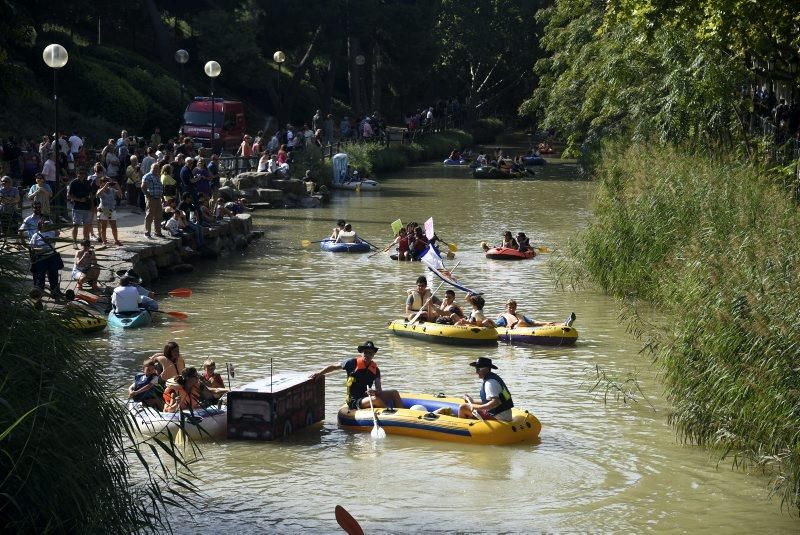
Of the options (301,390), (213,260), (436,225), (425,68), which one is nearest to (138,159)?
(213,260)

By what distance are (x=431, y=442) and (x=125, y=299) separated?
25.8 feet

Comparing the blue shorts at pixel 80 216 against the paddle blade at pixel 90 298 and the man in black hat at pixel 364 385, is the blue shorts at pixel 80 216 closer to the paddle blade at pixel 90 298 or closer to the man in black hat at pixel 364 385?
the paddle blade at pixel 90 298

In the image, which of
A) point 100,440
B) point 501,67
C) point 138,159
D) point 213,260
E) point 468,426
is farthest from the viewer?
point 501,67

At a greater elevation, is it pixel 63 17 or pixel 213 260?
pixel 63 17

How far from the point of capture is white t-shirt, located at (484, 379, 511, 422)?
14773 mm

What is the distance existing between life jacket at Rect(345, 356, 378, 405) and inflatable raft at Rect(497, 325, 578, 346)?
4930 mm

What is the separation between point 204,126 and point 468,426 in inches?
1172

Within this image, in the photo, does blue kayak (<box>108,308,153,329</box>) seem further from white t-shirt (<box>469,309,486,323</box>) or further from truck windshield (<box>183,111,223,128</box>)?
truck windshield (<box>183,111,223,128</box>)

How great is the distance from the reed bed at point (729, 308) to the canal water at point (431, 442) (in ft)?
2.03

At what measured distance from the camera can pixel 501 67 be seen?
75188 millimetres

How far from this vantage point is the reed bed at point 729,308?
12203 mm

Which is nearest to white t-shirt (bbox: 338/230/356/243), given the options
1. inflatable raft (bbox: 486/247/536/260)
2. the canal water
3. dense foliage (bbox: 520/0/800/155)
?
the canal water

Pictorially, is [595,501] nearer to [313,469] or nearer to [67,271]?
[313,469]

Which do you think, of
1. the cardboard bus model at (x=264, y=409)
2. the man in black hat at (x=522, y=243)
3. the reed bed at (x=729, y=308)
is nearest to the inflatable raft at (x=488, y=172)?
the man in black hat at (x=522, y=243)
